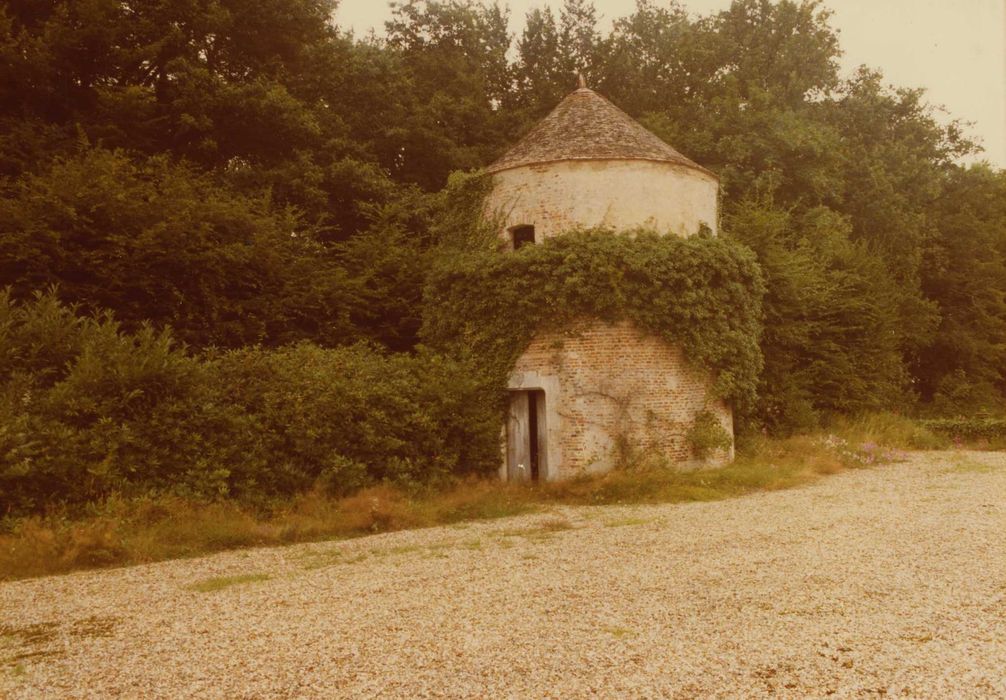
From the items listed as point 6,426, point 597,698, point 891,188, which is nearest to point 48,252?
point 6,426

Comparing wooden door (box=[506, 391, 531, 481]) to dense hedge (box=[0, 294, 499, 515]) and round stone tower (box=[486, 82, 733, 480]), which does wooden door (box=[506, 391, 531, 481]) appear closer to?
round stone tower (box=[486, 82, 733, 480])

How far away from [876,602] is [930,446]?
1618 cm

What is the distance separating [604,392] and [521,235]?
4.04m

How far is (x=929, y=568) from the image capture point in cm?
800

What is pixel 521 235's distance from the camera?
16.5 metres

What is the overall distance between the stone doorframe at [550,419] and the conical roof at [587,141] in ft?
14.6

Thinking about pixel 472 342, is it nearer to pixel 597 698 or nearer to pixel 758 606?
pixel 758 606

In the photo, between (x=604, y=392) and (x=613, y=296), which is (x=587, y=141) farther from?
(x=604, y=392)

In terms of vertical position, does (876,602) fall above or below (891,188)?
below

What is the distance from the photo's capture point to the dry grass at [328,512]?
29.8 ft

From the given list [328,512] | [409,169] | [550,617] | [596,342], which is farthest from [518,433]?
[409,169]

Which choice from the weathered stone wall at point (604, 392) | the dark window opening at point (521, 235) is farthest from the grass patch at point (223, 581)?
the dark window opening at point (521, 235)

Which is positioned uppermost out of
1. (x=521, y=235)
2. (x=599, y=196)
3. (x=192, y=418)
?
(x=599, y=196)

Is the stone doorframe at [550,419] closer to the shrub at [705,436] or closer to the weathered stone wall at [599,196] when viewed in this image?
the shrub at [705,436]
